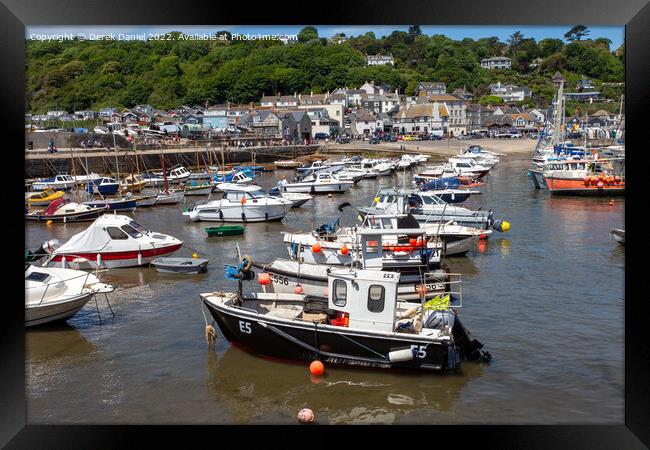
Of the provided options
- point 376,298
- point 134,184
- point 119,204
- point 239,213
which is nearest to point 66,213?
point 119,204

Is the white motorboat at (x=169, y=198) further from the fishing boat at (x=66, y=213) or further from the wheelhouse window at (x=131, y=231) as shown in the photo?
the wheelhouse window at (x=131, y=231)

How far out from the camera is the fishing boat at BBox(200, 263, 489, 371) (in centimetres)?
1075

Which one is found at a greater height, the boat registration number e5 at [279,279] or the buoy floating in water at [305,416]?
the boat registration number e5 at [279,279]

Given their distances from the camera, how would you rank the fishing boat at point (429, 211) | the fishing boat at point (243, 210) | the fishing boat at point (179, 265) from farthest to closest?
1. the fishing boat at point (243, 210)
2. the fishing boat at point (429, 211)
3. the fishing boat at point (179, 265)

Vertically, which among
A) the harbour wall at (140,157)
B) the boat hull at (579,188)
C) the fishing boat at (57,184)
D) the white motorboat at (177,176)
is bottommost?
the boat hull at (579,188)

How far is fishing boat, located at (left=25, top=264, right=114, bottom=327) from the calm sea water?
330mm

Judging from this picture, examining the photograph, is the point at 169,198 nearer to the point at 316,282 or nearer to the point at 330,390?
the point at 316,282

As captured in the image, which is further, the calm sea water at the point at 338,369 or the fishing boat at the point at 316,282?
the fishing boat at the point at 316,282

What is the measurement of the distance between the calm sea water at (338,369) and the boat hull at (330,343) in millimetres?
195

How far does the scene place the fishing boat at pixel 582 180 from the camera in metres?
32.5

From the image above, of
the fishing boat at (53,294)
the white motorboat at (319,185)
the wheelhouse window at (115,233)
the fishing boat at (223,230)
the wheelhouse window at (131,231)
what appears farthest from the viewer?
the white motorboat at (319,185)
